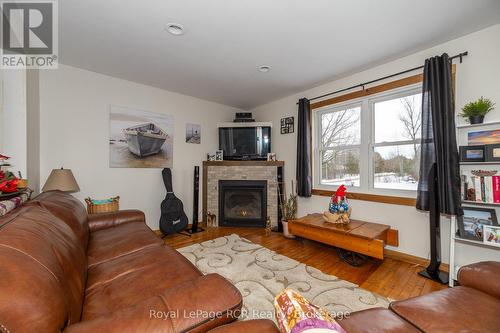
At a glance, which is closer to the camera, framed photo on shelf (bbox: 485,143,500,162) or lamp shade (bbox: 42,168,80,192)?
framed photo on shelf (bbox: 485,143,500,162)

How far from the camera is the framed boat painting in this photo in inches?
123

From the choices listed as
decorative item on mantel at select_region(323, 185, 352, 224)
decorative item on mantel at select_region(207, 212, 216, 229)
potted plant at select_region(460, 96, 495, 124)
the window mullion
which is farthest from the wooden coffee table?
decorative item on mantel at select_region(207, 212, 216, 229)

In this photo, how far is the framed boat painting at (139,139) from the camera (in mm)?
3115

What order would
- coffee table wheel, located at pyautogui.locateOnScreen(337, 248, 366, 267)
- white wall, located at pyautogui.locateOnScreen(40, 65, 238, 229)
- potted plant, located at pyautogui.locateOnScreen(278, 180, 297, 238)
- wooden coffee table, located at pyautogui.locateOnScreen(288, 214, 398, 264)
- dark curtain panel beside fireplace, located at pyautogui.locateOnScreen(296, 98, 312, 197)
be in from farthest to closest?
potted plant, located at pyautogui.locateOnScreen(278, 180, 297, 238), dark curtain panel beside fireplace, located at pyautogui.locateOnScreen(296, 98, 312, 197), white wall, located at pyautogui.locateOnScreen(40, 65, 238, 229), coffee table wheel, located at pyautogui.locateOnScreen(337, 248, 366, 267), wooden coffee table, located at pyautogui.locateOnScreen(288, 214, 398, 264)

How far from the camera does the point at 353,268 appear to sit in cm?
232

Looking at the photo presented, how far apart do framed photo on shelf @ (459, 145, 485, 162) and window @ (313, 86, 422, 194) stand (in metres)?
0.55

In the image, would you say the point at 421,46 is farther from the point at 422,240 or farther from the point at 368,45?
the point at 422,240

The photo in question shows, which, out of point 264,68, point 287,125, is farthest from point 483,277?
point 287,125

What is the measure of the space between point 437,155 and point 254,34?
7.00ft

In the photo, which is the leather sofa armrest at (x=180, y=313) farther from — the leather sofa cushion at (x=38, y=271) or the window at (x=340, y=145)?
the window at (x=340, y=145)

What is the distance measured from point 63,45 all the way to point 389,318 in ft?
11.3

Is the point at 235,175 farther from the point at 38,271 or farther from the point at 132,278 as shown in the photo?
the point at 38,271

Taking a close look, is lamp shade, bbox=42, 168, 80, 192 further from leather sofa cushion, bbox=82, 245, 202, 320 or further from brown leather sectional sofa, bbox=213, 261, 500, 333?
brown leather sectional sofa, bbox=213, 261, 500, 333

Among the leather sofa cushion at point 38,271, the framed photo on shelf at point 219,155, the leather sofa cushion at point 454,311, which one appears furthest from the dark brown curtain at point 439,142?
the framed photo on shelf at point 219,155
